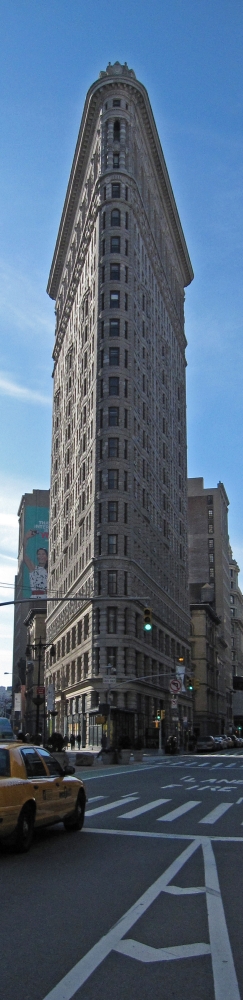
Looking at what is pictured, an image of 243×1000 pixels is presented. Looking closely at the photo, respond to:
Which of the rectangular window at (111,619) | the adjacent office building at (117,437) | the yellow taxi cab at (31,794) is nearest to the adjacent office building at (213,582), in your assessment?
the adjacent office building at (117,437)

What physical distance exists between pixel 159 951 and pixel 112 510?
212 ft

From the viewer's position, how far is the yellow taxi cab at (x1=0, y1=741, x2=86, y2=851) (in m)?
11.8

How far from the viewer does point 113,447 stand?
73.5 m

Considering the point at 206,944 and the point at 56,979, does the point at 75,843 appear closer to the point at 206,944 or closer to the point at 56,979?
the point at 206,944

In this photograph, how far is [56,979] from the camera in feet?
21.6

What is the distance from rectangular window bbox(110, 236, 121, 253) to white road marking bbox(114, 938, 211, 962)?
3020 inches

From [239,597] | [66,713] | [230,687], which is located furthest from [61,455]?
[239,597]

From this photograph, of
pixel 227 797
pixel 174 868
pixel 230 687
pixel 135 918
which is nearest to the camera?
pixel 135 918

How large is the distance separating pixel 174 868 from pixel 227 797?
Answer: 13.4 meters

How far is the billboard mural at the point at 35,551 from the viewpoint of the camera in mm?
161500

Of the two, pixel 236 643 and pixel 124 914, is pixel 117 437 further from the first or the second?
pixel 236 643

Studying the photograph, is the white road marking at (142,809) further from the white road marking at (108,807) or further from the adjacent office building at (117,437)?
the adjacent office building at (117,437)

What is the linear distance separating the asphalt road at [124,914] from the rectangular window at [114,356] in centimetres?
6180

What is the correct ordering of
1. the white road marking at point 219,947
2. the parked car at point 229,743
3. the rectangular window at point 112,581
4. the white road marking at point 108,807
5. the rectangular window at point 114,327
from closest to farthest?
the white road marking at point 219,947, the white road marking at point 108,807, the rectangular window at point 112,581, the rectangular window at point 114,327, the parked car at point 229,743
